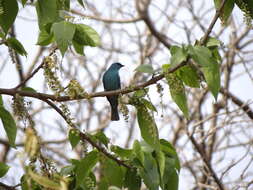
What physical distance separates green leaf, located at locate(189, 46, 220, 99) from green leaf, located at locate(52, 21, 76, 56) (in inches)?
16.7

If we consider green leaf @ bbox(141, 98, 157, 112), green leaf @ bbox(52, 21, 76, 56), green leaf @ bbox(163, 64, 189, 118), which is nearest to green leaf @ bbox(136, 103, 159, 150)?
green leaf @ bbox(141, 98, 157, 112)

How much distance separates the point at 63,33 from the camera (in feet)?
6.57

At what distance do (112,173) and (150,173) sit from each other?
0.15 meters

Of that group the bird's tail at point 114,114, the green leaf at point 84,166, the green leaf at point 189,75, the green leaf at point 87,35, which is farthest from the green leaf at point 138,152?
the bird's tail at point 114,114

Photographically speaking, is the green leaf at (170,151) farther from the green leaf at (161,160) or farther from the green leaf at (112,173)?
the green leaf at (112,173)

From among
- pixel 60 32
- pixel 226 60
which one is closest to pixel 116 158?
pixel 60 32

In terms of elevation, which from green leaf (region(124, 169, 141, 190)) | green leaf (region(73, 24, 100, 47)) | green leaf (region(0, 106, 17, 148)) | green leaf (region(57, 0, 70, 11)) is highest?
green leaf (region(57, 0, 70, 11))

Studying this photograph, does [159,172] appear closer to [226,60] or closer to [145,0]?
[226,60]

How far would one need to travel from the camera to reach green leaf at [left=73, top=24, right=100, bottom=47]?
7.21 feet

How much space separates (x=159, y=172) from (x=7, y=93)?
2.28ft

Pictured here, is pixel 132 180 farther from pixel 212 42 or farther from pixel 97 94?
pixel 212 42

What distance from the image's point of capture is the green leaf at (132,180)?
2345 millimetres

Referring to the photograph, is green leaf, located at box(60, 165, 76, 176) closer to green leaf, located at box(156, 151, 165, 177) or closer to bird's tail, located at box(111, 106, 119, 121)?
green leaf, located at box(156, 151, 165, 177)

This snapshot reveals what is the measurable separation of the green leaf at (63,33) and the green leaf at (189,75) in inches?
17.6
